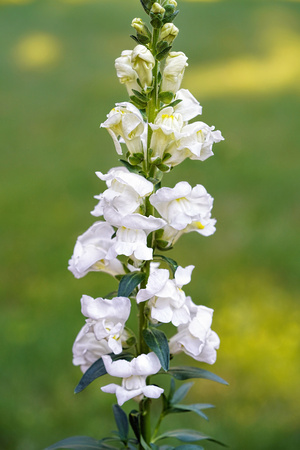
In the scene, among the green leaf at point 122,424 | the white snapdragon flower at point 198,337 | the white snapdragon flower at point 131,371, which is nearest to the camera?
the white snapdragon flower at point 131,371

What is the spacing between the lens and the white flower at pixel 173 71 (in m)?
1.25

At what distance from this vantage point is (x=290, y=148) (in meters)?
5.78

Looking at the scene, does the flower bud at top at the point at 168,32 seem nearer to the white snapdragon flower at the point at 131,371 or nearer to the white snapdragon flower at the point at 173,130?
the white snapdragon flower at the point at 173,130

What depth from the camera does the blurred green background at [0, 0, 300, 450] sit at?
2.93 metres

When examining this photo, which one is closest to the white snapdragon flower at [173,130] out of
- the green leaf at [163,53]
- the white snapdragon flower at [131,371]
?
the green leaf at [163,53]

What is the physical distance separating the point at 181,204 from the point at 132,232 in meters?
0.12

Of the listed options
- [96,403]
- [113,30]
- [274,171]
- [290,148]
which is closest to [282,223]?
[274,171]

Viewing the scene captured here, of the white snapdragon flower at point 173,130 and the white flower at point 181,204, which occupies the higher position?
the white snapdragon flower at point 173,130

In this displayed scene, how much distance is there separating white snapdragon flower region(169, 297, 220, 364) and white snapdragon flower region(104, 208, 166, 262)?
173mm

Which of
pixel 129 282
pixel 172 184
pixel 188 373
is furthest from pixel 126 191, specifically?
pixel 172 184

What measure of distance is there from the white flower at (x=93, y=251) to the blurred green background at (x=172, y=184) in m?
1.61

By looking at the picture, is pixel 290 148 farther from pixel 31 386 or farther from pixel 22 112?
pixel 31 386

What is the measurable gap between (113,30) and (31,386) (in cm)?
647

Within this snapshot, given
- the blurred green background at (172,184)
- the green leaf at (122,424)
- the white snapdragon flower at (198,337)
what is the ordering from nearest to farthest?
1. the white snapdragon flower at (198,337)
2. the green leaf at (122,424)
3. the blurred green background at (172,184)
